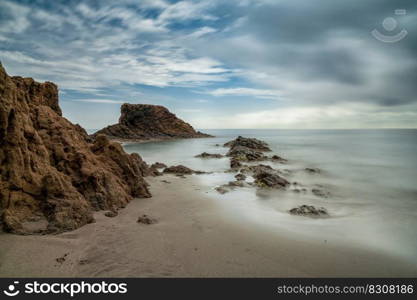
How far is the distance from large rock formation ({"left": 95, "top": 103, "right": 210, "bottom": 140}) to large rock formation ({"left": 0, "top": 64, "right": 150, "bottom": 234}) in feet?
253

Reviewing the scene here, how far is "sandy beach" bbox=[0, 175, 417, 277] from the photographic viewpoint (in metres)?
4.28

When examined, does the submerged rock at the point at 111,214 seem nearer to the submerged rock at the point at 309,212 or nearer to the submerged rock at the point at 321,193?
the submerged rock at the point at 309,212

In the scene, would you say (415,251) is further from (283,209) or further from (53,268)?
(53,268)

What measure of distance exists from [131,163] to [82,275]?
590 cm

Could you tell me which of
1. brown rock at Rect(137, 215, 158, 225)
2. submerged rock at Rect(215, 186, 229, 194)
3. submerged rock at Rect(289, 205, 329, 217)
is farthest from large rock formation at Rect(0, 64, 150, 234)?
submerged rock at Rect(289, 205, 329, 217)

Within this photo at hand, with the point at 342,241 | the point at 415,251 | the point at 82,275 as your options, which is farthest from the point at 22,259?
the point at 415,251

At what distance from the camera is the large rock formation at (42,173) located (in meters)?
5.46

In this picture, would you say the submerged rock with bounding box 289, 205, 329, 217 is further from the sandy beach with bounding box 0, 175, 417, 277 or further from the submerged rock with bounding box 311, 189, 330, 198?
the submerged rock with bounding box 311, 189, 330, 198

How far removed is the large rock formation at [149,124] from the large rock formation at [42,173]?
77.0 m

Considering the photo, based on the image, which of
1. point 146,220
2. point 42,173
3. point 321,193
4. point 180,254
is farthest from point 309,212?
point 42,173

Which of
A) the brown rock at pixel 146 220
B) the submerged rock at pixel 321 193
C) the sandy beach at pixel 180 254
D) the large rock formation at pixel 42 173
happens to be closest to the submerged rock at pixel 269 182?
the submerged rock at pixel 321 193

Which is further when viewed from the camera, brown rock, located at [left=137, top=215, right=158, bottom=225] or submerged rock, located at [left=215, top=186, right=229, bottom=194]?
submerged rock, located at [left=215, top=186, right=229, bottom=194]

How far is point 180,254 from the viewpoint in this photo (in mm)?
5039

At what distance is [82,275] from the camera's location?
159 inches
